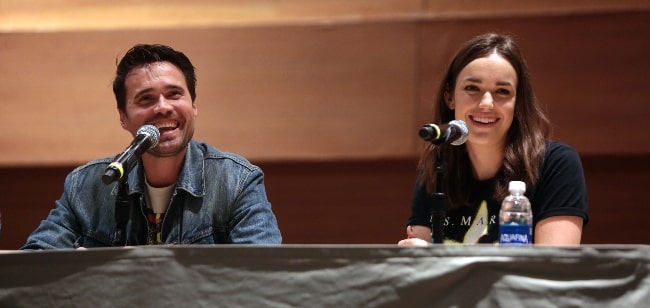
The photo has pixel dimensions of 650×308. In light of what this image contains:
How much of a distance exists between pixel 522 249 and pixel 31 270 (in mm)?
920

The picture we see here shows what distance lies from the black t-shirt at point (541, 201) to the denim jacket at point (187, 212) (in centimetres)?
52

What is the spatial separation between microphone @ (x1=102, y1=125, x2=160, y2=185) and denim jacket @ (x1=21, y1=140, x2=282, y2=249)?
0.39 meters

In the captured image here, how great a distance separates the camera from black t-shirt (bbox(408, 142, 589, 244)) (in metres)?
2.33

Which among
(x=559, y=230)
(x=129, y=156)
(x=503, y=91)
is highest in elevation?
(x=503, y=91)

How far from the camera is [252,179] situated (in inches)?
102

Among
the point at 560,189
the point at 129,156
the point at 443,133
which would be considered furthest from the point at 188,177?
the point at 560,189

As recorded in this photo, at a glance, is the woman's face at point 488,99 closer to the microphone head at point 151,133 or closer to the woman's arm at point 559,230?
the woman's arm at point 559,230

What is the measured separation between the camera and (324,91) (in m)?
3.57

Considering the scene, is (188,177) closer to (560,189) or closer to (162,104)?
(162,104)

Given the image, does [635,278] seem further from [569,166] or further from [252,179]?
[252,179]

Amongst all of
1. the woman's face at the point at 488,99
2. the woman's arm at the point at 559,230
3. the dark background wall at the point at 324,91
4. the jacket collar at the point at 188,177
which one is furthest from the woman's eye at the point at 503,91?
the dark background wall at the point at 324,91

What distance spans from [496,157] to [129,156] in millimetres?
1069

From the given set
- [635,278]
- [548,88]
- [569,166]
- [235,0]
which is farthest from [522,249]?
[235,0]

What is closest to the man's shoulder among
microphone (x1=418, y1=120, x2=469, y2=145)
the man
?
the man
